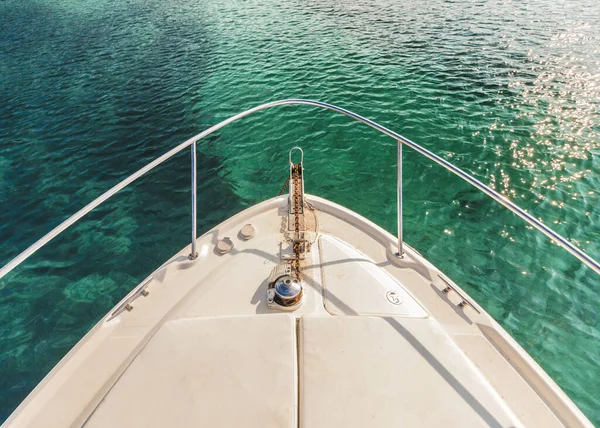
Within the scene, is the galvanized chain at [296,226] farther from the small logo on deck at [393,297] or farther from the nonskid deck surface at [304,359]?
the small logo on deck at [393,297]

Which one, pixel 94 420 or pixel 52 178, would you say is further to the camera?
pixel 52 178

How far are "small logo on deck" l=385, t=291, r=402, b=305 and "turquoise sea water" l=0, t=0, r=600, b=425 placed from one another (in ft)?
8.41

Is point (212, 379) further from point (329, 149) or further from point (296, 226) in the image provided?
point (329, 149)

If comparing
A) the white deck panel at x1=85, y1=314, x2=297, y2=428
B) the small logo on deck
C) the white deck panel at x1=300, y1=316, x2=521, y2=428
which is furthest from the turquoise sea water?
the white deck panel at x1=85, y1=314, x2=297, y2=428

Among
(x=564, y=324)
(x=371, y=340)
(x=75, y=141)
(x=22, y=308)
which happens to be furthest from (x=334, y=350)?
(x=75, y=141)

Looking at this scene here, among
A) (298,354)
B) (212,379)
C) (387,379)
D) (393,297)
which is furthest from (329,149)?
(212,379)

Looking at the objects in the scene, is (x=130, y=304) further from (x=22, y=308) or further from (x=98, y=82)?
(x=98, y=82)

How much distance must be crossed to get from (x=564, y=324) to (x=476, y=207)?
244 centimetres

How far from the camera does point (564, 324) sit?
420 cm

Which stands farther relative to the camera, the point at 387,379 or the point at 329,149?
the point at 329,149

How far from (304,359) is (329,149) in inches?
256

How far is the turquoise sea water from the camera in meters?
4.75

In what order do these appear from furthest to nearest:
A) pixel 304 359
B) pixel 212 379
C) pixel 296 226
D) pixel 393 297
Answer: pixel 296 226 < pixel 393 297 < pixel 304 359 < pixel 212 379

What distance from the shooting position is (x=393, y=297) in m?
2.89
